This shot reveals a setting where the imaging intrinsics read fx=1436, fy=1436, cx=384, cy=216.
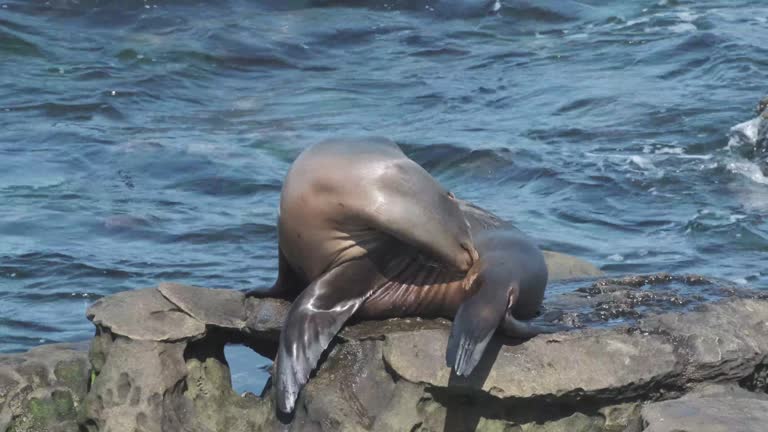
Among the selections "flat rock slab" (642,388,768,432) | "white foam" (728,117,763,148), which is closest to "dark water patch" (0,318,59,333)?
"flat rock slab" (642,388,768,432)

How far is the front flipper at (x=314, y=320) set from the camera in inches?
200

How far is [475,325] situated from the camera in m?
4.88

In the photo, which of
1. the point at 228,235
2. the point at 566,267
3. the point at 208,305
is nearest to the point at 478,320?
the point at 208,305

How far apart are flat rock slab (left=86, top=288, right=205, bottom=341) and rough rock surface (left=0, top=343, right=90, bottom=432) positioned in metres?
0.39

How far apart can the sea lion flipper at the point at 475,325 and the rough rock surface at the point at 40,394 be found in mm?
1626

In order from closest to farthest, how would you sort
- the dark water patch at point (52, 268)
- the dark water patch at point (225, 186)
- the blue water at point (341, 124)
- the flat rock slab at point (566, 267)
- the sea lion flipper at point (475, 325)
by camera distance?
the sea lion flipper at point (475, 325), the flat rock slab at point (566, 267), the dark water patch at point (52, 268), the blue water at point (341, 124), the dark water patch at point (225, 186)

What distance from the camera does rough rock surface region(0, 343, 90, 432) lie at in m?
5.62

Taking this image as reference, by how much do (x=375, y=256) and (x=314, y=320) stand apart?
410 mm

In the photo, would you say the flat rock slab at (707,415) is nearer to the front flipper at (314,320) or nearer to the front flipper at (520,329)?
the front flipper at (520,329)

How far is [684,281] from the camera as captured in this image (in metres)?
6.29

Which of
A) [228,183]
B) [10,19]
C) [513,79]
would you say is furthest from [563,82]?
[10,19]

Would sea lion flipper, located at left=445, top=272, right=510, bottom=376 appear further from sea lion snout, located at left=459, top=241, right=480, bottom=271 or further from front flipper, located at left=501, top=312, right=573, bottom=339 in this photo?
sea lion snout, located at left=459, top=241, right=480, bottom=271

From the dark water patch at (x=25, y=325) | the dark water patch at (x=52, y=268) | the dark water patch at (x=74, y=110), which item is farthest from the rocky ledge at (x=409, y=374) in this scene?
the dark water patch at (x=74, y=110)

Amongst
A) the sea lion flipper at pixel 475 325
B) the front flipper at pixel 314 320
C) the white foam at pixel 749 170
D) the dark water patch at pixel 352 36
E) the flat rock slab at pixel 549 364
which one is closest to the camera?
the sea lion flipper at pixel 475 325
